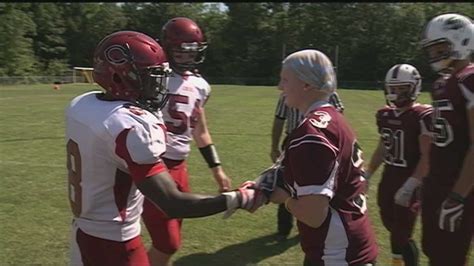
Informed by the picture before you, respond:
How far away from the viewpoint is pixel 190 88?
5.38m

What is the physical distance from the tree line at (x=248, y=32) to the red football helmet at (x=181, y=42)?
54.3 metres

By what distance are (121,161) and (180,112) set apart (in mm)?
2358

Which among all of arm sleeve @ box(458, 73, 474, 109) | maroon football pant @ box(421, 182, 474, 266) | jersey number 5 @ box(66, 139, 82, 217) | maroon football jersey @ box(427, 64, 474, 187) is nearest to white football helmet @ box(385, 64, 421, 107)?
maroon football jersey @ box(427, 64, 474, 187)

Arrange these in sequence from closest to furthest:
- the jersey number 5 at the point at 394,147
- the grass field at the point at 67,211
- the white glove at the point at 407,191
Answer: the white glove at the point at 407,191, the jersey number 5 at the point at 394,147, the grass field at the point at 67,211

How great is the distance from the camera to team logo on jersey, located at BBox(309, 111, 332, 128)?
3.07 m

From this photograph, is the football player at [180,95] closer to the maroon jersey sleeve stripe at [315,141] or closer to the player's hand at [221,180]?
the player's hand at [221,180]

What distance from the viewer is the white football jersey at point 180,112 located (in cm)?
523

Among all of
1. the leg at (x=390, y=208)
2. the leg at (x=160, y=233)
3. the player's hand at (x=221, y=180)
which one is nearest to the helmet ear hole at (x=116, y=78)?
the leg at (x=160, y=233)

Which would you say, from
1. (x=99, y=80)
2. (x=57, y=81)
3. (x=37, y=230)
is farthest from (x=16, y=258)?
(x=57, y=81)

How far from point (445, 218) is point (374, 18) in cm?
6648

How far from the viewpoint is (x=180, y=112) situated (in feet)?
Result: 17.3

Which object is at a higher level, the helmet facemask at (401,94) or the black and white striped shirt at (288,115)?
the helmet facemask at (401,94)

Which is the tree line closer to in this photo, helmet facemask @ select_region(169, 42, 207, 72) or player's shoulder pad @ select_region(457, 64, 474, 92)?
helmet facemask @ select_region(169, 42, 207, 72)

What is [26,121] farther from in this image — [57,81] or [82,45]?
[82,45]
